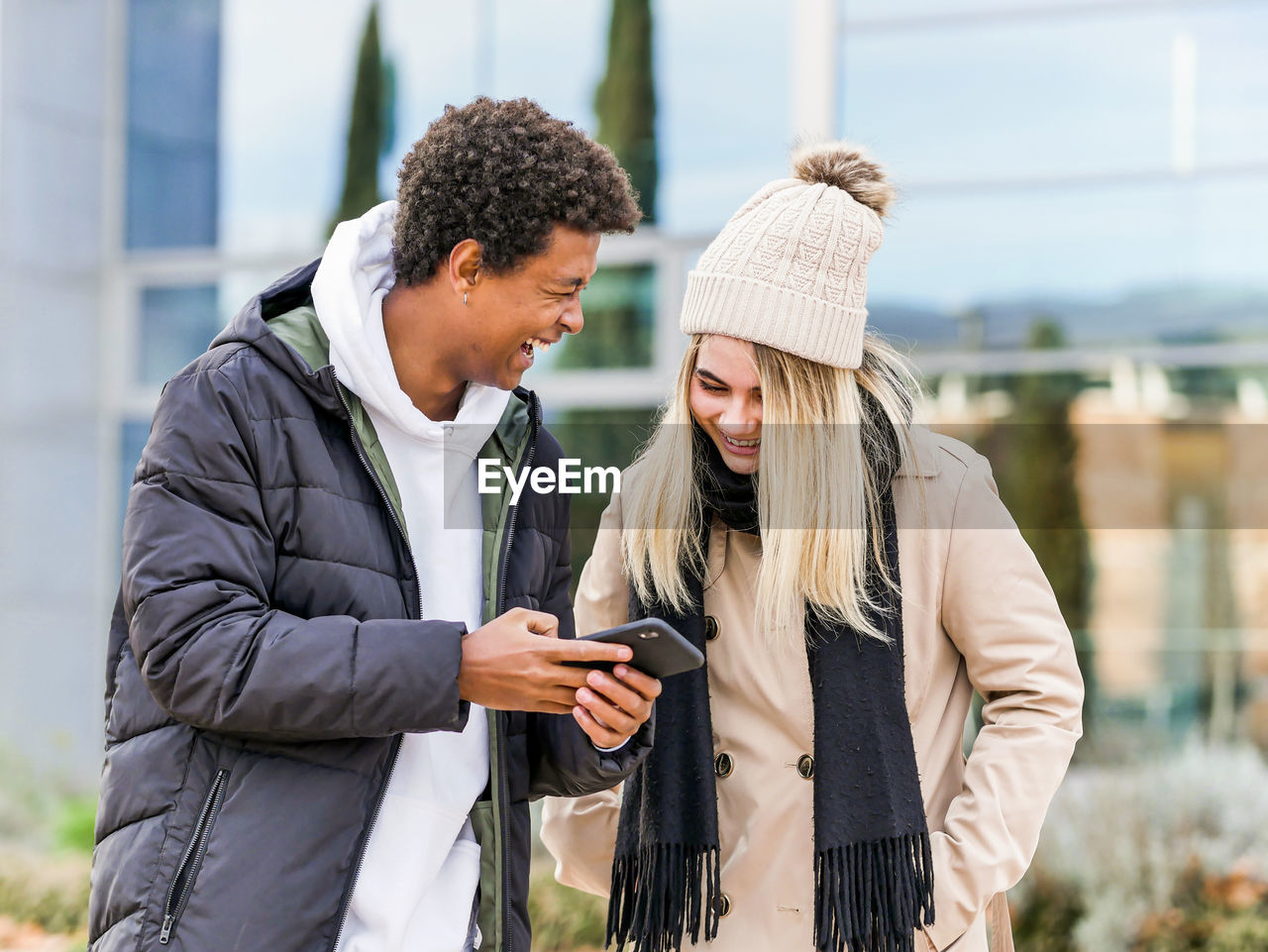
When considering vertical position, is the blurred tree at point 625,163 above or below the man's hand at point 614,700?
above

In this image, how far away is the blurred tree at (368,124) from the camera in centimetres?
846

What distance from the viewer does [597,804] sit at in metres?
2.92

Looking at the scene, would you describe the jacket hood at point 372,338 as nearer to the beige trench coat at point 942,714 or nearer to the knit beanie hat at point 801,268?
the knit beanie hat at point 801,268

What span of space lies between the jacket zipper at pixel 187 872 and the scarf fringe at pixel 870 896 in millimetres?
1072

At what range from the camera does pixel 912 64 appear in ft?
24.3

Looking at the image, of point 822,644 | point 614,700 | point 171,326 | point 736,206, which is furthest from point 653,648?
point 171,326

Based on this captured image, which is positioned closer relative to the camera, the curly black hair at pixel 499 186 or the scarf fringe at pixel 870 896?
the curly black hair at pixel 499 186

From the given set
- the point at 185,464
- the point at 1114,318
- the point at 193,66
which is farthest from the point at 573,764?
the point at 193,66

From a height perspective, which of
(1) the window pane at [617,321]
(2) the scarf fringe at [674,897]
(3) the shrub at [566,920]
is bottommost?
(3) the shrub at [566,920]

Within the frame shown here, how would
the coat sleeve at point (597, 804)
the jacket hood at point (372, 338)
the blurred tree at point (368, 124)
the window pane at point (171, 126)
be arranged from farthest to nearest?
the window pane at point (171, 126) → the blurred tree at point (368, 124) → the coat sleeve at point (597, 804) → the jacket hood at point (372, 338)

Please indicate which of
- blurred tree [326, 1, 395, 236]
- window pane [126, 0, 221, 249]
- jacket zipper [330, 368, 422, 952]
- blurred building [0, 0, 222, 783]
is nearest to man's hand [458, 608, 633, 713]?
jacket zipper [330, 368, 422, 952]

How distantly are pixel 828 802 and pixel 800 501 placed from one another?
1.81ft

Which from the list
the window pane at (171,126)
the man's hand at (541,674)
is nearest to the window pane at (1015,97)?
the window pane at (171,126)

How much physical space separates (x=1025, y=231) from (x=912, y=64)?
1074 millimetres
